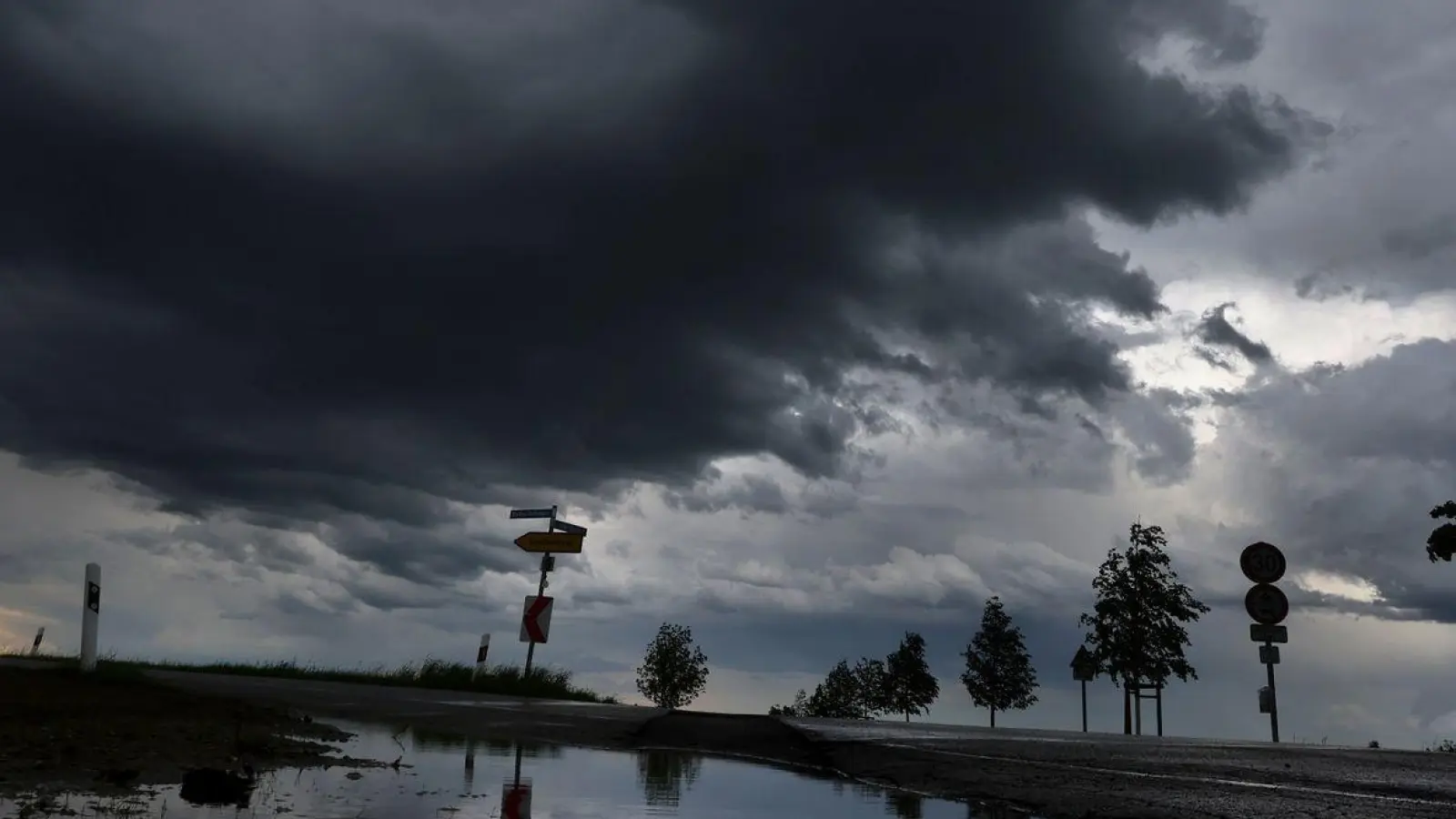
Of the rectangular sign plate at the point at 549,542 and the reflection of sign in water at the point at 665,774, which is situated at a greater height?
the rectangular sign plate at the point at 549,542

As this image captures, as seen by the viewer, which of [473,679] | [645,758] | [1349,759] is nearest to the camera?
[645,758]

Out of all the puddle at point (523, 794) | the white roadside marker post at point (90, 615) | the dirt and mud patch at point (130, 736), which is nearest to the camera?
the puddle at point (523, 794)

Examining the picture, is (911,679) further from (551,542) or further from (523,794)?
(523,794)

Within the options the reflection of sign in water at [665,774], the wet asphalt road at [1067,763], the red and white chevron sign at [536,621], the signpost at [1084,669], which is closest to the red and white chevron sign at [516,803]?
the reflection of sign in water at [665,774]

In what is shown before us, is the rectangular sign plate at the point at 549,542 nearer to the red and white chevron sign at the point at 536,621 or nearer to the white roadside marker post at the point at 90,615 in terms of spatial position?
the red and white chevron sign at the point at 536,621

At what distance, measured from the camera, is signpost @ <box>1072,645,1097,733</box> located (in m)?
42.7

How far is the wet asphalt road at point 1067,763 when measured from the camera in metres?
7.04

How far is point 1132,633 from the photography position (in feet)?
134

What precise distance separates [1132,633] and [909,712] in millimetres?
27324

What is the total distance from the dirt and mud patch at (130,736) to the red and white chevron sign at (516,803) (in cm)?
168

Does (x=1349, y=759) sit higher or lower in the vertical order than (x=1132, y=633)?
lower

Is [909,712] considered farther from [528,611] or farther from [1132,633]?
[528,611]

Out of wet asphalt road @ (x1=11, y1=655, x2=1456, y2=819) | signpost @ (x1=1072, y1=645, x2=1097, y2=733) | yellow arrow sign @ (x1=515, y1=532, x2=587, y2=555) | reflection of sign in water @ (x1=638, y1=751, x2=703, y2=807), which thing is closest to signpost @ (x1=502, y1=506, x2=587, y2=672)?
yellow arrow sign @ (x1=515, y1=532, x2=587, y2=555)

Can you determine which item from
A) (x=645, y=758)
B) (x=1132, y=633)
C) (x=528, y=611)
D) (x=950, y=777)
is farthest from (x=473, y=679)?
(x=1132, y=633)
